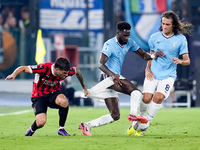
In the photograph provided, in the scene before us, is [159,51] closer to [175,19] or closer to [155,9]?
[175,19]

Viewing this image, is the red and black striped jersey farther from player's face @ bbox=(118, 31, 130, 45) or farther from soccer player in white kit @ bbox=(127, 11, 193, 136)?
soccer player in white kit @ bbox=(127, 11, 193, 136)

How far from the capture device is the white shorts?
9.67 m

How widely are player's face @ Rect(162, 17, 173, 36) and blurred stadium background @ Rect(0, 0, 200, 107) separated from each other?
457 inches

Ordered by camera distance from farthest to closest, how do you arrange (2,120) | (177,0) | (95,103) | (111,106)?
(177,0)
(95,103)
(2,120)
(111,106)

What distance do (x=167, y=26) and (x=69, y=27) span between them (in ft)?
42.8

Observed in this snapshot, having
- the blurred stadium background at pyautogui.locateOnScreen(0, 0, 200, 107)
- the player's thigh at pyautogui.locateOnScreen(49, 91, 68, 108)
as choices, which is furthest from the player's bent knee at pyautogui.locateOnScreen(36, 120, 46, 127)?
the blurred stadium background at pyautogui.locateOnScreen(0, 0, 200, 107)

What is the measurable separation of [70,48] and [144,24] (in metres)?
2.76

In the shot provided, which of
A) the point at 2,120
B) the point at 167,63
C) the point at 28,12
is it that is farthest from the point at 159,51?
the point at 28,12

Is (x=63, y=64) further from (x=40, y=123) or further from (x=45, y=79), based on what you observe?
(x=40, y=123)

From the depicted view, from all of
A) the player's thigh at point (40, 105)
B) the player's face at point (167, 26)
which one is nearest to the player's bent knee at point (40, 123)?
the player's thigh at point (40, 105)

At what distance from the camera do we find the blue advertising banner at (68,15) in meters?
22.7

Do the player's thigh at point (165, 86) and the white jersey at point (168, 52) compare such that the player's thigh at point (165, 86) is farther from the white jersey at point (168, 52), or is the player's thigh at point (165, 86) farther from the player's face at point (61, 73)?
the player's face at point (61, 73)

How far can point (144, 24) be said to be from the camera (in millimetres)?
22078

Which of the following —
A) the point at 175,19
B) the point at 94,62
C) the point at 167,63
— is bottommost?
the point at 94,62
